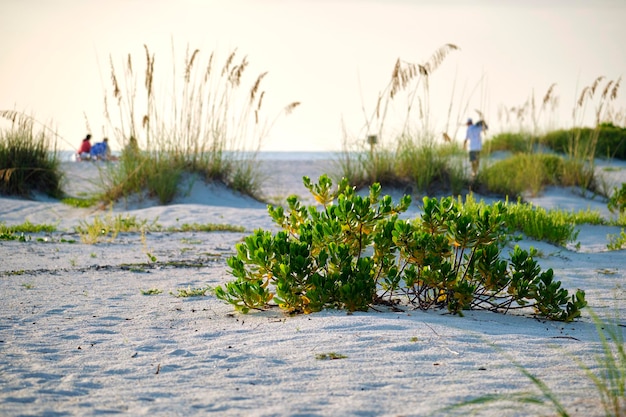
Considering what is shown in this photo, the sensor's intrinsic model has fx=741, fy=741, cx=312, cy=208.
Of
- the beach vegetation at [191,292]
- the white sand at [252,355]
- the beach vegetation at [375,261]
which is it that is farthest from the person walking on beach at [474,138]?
the beach vegetation at [375,261]

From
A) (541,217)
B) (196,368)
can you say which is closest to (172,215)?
(541,217)

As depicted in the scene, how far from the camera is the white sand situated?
2.87 meters

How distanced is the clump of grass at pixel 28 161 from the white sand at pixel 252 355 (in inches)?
305

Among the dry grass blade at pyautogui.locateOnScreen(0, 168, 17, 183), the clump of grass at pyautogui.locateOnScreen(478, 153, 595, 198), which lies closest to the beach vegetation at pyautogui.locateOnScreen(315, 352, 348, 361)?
the dry grass blade at pyautogui.locateOnScreen(0, 168, 17, 183)

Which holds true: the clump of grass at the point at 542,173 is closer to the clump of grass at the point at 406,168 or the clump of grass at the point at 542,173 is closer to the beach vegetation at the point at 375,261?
the clump of grass at the point at 406,168

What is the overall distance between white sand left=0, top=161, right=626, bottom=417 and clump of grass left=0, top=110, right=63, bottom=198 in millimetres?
7738

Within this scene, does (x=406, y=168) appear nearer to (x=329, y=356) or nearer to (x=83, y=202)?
(x=83, y=202)

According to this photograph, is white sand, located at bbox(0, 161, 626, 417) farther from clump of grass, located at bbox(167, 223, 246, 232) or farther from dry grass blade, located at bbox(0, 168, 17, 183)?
dry grass blade, located at bbox(0, 168, 17, 183)

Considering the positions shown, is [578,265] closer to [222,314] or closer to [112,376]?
[222,314]

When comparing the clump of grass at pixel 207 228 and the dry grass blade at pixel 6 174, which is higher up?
the dry grass blade at pixel 6 174

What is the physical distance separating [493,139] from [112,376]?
20.2 m

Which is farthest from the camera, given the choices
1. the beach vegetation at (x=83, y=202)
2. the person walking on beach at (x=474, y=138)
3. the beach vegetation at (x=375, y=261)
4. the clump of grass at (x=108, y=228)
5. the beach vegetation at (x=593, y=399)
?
the person walking on beach at (x=474, y=138)

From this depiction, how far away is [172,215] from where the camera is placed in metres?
10.8

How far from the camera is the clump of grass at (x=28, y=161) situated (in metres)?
13.2
